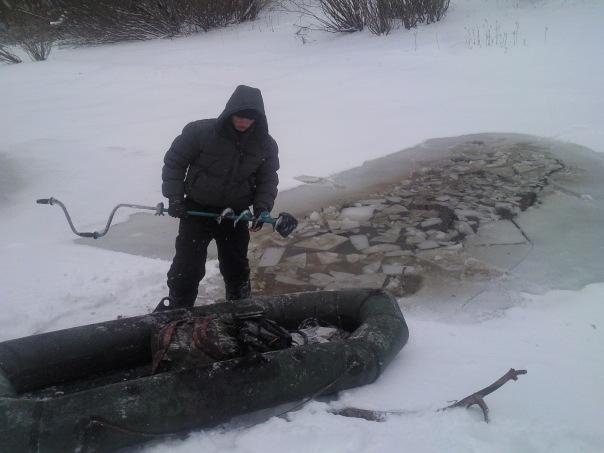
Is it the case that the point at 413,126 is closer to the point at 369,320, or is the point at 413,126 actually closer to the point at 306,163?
the point at 306,163

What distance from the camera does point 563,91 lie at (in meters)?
8.63

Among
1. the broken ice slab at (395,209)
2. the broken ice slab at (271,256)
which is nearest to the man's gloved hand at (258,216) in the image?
the broken ice slab at (271,256)

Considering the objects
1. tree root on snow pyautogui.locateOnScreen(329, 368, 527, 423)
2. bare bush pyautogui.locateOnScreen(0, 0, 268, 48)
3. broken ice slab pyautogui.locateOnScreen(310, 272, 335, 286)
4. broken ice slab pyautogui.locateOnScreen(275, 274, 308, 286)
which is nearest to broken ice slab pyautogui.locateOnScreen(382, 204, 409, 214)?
broken ice slab pyautogui.locateOnScreen(310, 272, 335, 286)

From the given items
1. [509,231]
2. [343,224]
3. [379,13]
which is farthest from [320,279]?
[379,13]

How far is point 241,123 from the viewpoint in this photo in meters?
2.99

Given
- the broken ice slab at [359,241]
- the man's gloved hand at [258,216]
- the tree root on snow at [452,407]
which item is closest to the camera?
the tree root on snow at [452,407]

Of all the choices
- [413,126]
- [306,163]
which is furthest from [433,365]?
[413,126]

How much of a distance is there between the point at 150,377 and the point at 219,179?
1.30m

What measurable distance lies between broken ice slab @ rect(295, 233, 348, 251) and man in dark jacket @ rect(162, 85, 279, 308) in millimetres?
1240

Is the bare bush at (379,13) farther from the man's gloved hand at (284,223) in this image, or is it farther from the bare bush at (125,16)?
the man's gloved hand at (284,223)

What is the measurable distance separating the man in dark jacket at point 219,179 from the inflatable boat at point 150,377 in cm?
47

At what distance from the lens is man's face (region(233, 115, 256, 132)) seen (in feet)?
9.75

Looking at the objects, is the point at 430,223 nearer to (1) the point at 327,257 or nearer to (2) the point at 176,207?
(1) the point at 327,257

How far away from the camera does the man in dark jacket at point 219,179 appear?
3.04 m
